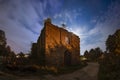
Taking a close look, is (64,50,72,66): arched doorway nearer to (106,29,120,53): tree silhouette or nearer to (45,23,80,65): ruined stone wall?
(45,23,80,65): ruined stone wall

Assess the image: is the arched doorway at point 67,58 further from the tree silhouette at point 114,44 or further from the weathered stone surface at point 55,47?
the tree silhouette at point 114,44

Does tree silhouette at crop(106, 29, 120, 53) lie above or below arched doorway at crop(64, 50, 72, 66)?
above

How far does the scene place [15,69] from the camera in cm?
2222

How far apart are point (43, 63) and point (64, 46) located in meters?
7.44

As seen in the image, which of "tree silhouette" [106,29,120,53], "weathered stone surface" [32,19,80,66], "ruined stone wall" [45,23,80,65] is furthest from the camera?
"tree silhouette" [106,29,120,53]

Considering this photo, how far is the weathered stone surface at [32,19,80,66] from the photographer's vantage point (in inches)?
1109

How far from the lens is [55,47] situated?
3000 centimetres

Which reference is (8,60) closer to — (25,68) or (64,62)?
(25,68)

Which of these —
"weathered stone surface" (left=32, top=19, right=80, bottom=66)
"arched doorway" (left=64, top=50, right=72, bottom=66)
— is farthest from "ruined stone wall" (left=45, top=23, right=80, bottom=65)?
"arched doorway" (left=64, top=50, right=72, bottom=66)

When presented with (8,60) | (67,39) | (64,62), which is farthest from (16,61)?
(67,39)

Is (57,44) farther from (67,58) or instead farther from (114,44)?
(114,44)

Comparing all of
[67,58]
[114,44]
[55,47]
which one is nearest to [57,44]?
[55,47]

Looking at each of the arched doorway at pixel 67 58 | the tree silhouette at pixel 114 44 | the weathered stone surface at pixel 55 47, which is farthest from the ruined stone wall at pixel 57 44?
the tree silhouette at pixel 114 44

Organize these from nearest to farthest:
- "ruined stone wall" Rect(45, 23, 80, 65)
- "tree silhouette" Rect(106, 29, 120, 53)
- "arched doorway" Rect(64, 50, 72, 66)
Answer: "ruined stone wall" Rect(45, 23, 80, 65)
"arched doorway" Rect(64, 50, 72, 66)
"tree silhouette" Rect(106, 29, 120, 53)
